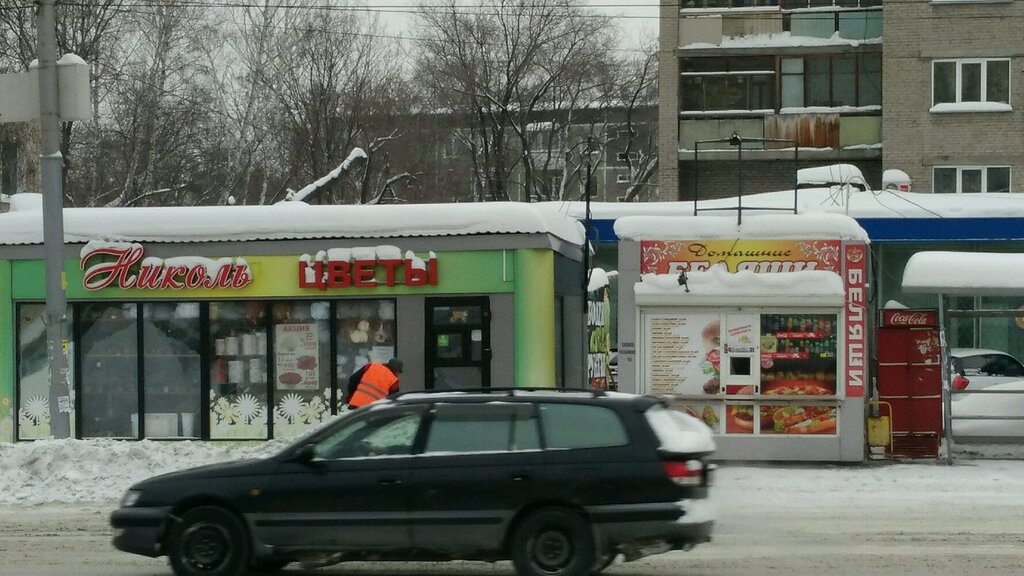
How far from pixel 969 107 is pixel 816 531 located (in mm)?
28013

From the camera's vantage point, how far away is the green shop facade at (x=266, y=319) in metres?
19.4

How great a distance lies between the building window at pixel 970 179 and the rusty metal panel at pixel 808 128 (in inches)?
116

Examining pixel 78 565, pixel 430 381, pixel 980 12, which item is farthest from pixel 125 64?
pixel 78 565

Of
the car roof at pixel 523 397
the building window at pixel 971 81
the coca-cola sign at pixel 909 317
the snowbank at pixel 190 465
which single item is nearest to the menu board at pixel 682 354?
the snowbank at pixel 190 465

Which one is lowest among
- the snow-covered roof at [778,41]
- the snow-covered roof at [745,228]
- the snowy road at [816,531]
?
the snowy road at [816,531]

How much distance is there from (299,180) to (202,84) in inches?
225

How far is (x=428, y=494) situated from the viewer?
32.9 feet

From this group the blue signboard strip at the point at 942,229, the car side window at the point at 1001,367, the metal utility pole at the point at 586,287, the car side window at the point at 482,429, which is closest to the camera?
the car side window at the point at 482,429

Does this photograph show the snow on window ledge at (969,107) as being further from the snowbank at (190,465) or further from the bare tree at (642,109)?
the snowbank at (190,465)

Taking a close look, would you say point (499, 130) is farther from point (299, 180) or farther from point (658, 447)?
point (658, 447)

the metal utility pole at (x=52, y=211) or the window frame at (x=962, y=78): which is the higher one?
the window frame at (x=962, y=78)

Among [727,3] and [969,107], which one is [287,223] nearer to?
[727,3]

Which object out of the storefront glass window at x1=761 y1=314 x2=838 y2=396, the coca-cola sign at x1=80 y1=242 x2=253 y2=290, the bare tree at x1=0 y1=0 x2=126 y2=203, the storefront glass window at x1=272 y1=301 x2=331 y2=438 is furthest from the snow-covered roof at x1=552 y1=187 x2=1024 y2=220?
the bare tree at x1=0 y1=0 x2=126 y2=203

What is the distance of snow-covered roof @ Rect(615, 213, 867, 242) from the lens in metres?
18.0
